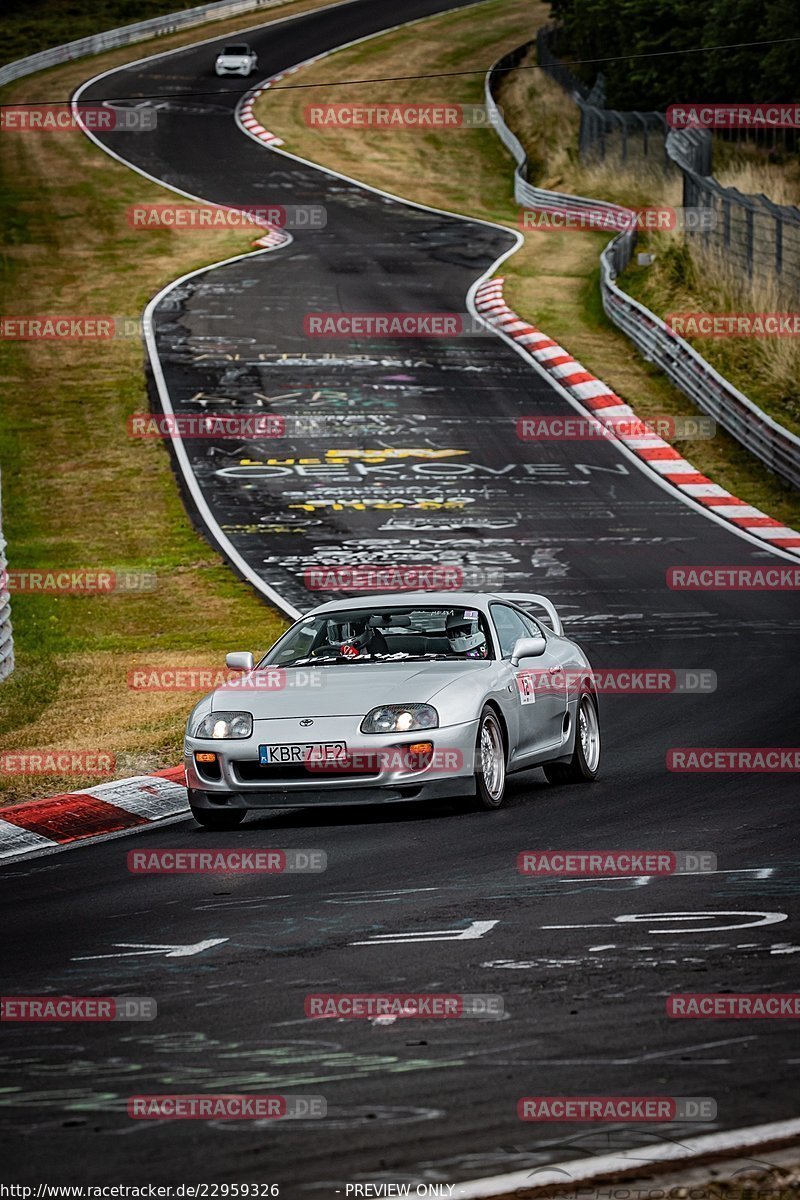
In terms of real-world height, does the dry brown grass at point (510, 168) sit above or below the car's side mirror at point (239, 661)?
below

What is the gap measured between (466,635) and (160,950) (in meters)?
4.68

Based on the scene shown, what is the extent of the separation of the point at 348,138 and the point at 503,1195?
5867cm

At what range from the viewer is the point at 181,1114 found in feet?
17.0

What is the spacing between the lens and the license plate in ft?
33.7

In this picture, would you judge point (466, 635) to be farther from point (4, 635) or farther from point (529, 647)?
point (4, 635)

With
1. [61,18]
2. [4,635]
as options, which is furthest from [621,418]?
[61,18]

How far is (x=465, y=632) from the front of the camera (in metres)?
11.7

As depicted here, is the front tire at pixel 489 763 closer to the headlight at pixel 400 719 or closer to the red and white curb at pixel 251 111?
the headlight at pixel 400 719

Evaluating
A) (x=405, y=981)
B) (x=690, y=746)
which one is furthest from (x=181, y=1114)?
(x=690, y=746)

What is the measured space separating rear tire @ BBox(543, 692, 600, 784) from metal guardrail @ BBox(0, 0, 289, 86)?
59.7 m

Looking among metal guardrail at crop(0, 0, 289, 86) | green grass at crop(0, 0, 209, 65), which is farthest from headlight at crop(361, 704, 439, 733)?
green grass at crop(0, 0, 209, 65)

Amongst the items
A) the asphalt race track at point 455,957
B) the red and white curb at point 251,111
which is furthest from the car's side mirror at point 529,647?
the red and white curb at point 251,111

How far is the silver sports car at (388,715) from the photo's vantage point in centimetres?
1031

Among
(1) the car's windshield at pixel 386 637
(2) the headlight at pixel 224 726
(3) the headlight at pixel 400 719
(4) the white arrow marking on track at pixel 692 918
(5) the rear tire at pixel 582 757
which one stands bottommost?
(5) the rear tire at pixel 582 757
